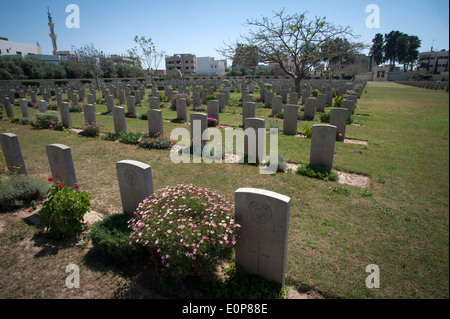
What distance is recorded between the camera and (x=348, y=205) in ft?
17.5

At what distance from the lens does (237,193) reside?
3379 mm

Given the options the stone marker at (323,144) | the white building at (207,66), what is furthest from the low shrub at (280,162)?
the white building at (207,66)

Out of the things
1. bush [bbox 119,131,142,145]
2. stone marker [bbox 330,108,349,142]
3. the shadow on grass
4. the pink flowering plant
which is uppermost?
stone marker [bbox 330,108,349,142]

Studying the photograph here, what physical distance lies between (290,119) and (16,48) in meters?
73.5

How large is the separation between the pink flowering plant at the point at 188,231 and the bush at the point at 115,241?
18 centimetres

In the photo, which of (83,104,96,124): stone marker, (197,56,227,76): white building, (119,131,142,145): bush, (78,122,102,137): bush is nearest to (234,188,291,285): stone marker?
(119,131,142,145): bush

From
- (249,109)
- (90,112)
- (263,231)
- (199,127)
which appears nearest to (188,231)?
(263,231)

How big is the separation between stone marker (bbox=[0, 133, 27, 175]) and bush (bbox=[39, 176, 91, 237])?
119 inches

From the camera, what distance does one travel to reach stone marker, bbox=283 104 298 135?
Answer: 1097 centimetres

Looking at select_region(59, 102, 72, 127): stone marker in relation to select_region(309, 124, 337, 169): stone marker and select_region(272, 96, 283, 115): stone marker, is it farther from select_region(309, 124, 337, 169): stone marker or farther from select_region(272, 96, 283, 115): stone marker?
select_region(309, 124, 337, 169): stone marker

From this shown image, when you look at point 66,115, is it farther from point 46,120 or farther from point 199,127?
point 199,127
